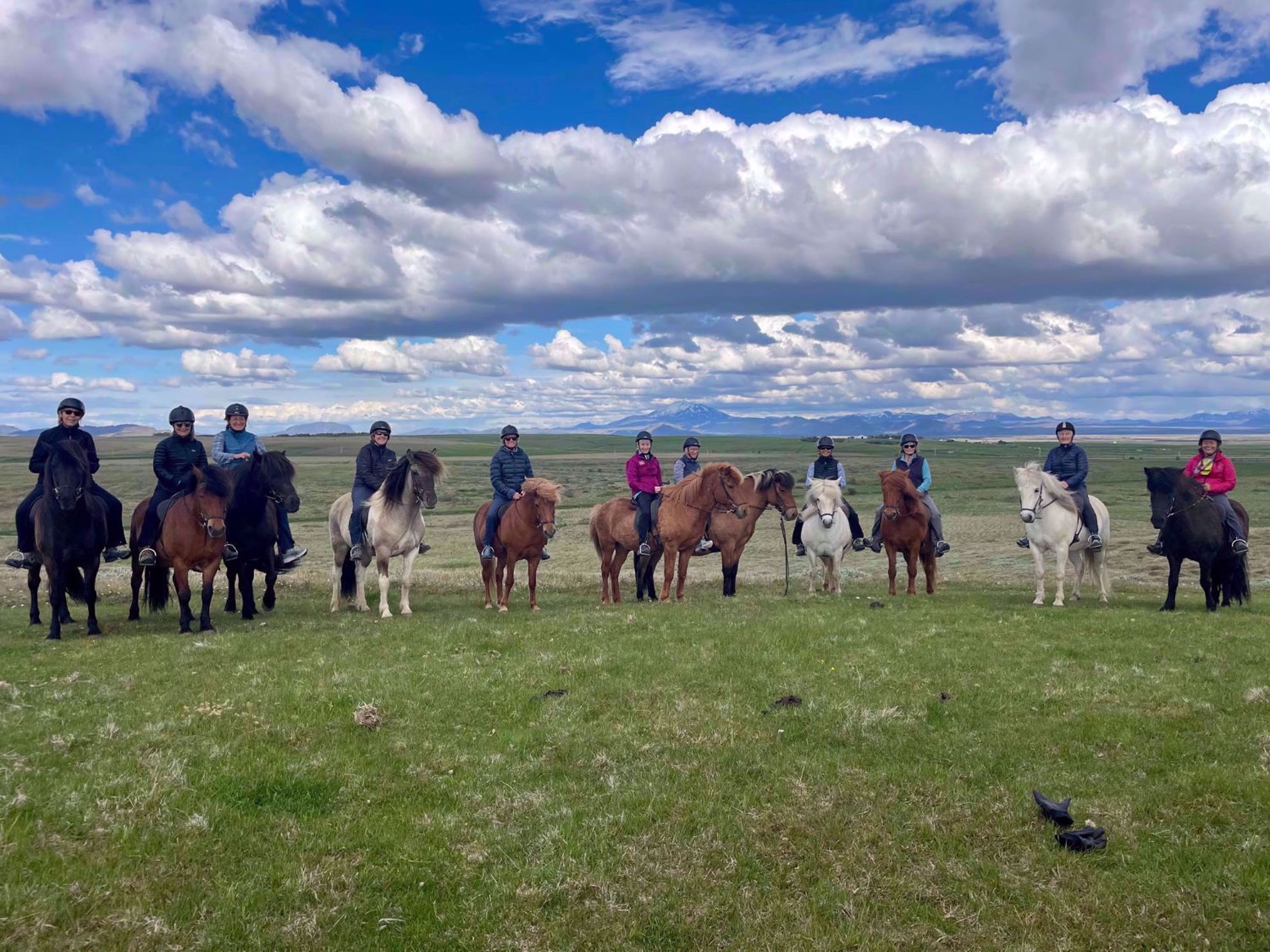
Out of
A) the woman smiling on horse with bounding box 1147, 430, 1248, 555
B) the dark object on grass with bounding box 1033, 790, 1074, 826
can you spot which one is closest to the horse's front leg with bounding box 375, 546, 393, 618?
the dark object on grass with bounding box 1033, 790, 1074, 826

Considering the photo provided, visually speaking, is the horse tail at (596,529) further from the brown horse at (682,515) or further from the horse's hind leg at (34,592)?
the horse's hind leg at (34,592)

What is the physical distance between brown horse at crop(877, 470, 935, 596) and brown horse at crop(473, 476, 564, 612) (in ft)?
26.7

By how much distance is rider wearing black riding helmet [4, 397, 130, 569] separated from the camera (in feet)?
50.6

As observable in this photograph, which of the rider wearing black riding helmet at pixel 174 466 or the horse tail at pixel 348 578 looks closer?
the rider wearing black riding helmet at pixel 174 466

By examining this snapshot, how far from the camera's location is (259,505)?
1709 cm

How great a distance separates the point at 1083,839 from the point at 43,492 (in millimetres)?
17555

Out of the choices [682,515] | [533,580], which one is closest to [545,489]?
[533,580]

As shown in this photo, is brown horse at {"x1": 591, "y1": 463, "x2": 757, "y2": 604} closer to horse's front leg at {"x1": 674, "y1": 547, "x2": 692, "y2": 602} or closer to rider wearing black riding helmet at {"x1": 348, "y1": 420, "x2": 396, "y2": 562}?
horse's front leg at {"x1": 674, "y1": 547, "x2": 692, "y2": 602}

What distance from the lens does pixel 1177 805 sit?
7.26m

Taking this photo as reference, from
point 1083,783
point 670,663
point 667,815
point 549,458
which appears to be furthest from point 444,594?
point 549,458

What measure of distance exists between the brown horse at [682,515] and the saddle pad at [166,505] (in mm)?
9538

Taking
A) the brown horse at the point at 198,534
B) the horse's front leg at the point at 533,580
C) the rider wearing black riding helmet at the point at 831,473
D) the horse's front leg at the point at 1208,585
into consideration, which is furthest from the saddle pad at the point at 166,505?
the horse's front leg at the point at 1208,585

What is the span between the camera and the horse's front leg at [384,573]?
59.2 feet

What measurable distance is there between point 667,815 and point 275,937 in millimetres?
3287
